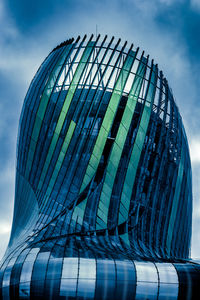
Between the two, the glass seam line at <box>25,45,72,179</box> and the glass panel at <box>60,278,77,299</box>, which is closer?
the glass panel at <box>60,278,77,299</box>

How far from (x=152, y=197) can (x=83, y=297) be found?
1706cm

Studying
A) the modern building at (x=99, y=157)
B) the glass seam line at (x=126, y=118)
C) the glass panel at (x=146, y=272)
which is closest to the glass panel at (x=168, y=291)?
the glass panel at (x=146, y=272)

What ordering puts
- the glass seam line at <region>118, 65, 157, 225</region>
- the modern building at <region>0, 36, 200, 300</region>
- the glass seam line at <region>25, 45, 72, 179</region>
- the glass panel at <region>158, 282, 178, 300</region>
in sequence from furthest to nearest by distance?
1. the glass seam line at <region>25, 45, 72, 179</region>
2. the glass seam line at <region>118, 65, 157, 225</region>
3. the modern building at <region>0, 36, 200, 300</region>
4. the glass panel at <region>158, 282, 178, 300</region>

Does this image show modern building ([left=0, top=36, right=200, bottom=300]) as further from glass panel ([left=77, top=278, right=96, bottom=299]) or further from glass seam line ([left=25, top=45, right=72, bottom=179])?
glass panel ([left=77, top=278, right=96, bottom=299])

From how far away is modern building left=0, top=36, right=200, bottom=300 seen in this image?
1240 inches

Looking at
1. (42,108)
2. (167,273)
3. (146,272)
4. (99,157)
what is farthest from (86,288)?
(42,108)

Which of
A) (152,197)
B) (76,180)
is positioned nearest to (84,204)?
(76,180)

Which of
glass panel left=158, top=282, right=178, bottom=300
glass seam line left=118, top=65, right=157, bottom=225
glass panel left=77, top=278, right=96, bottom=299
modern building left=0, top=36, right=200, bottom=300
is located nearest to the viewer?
glass panel left=77, top=278, right=96, bottom=299

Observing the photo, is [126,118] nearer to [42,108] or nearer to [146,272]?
[42,108]

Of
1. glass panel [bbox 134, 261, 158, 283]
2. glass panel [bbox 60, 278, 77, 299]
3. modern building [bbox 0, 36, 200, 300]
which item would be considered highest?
modern building [bbox 0, 36, 200, 300]

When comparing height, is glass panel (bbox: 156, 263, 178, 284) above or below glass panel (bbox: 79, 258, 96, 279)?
above

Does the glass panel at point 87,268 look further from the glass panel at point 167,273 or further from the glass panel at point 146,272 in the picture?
the glass panel at point 167,273

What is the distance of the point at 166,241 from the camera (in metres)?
39.9

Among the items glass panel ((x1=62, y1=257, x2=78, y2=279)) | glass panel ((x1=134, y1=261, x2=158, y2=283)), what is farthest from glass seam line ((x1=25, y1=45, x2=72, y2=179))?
glass panel ((x1=134, y1=261, x2=158, y2=283))
